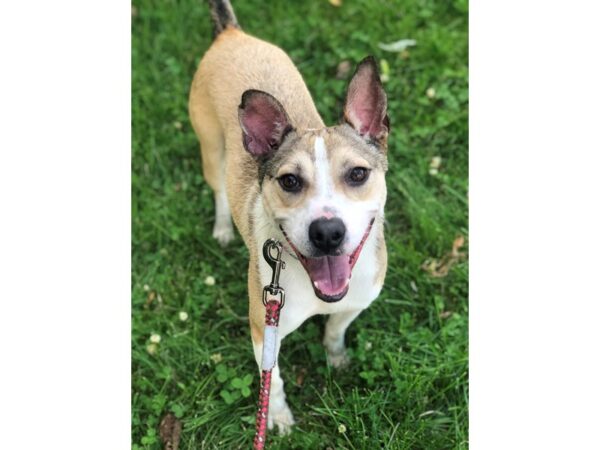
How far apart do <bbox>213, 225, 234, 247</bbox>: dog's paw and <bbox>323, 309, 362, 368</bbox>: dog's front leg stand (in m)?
1.24

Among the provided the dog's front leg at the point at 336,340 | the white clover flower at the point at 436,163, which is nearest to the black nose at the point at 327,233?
the dog's front leg at the point at 336,340

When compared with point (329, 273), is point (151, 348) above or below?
below

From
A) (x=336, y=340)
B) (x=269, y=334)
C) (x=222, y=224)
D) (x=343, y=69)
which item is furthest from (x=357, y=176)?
(x=343, y=69)

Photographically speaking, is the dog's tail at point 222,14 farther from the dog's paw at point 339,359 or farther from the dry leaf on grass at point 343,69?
the dog's paw at point 339,359

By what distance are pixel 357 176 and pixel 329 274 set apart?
508mm

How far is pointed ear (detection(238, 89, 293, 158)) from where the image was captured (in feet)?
11.5

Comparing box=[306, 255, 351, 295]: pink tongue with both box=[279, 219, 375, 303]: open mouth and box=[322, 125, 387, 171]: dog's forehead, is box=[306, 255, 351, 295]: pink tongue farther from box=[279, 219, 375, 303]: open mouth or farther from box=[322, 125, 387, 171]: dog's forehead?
box=[322, 125, 387, 171]: dog's forehead

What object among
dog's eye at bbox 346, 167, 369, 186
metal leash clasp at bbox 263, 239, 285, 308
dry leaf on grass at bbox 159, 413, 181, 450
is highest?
dog's eye at bbox 346, 167, 369, 186

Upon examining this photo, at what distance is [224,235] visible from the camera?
17.6 feet

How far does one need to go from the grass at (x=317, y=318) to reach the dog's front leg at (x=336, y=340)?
78 mm

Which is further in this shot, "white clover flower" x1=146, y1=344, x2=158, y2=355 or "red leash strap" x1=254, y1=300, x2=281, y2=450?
"white clover flower" x1=146, y1=344, x2=158, y2=355

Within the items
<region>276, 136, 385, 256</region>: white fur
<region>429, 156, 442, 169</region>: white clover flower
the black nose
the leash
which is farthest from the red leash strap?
<region>429, 156, 442, 169</region>: white clover flower

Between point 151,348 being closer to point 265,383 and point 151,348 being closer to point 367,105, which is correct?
point 265,383

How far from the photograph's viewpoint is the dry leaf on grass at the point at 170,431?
4285 millimetres
